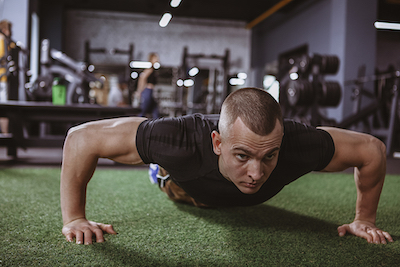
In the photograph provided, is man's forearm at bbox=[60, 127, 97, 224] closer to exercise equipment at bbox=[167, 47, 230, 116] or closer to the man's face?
the man's face

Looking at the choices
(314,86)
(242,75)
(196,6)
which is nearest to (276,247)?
(314,86)

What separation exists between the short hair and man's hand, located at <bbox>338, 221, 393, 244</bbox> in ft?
2.18

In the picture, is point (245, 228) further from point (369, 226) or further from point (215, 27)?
point (215, 27)

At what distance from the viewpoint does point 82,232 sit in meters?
1.15

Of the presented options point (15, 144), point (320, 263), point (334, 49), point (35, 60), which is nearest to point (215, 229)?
point (320, 263)

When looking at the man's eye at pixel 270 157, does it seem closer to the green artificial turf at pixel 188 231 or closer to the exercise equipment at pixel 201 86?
the green artificial turf at pixel 188 231

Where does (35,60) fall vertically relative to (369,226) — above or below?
above

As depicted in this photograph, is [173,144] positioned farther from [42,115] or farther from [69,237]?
Answer: [42,115]

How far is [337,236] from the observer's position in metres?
1.30

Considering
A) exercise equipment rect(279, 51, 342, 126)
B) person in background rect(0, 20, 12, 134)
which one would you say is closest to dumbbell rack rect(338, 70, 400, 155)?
exercise equipment rect(279, 51, 342, 126)

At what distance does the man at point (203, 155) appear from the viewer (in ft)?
3.52

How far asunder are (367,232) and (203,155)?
2.46ft

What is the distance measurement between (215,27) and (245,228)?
30.2 feet

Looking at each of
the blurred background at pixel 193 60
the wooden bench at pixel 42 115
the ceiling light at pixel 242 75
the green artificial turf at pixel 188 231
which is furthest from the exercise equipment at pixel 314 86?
the ceiling light at pixel 242 75
